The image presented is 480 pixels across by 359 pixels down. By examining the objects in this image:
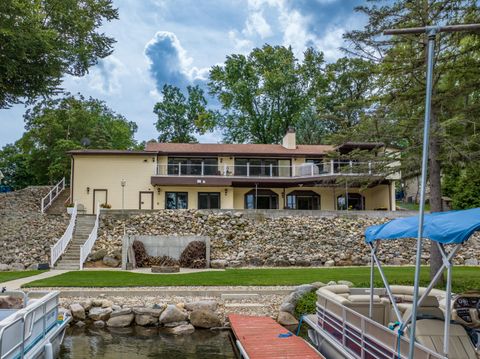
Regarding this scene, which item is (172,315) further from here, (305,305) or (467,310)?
(467,310)

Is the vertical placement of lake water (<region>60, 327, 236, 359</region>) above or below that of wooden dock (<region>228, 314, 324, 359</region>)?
below

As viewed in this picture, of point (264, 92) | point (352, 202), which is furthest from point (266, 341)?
point (264, 92)

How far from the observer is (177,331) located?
11.3 metres

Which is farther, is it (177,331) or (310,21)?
(310,21)

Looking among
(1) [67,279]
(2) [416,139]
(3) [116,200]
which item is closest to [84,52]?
(3) [116,200]

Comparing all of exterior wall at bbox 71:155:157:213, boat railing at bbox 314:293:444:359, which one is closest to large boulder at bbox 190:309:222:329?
boat railing at bbox 314:293:444:359

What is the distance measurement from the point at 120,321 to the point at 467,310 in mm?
8877

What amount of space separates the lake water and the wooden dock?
50 cm

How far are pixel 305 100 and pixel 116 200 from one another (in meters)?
25.7

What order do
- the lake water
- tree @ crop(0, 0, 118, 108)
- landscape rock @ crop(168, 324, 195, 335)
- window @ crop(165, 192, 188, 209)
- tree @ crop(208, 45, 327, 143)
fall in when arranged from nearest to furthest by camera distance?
1. the lake water
2. landscape rock @ crop(168, 324, 195, 335)
3. tree @ crop(0, 0, 118, 108)
4. window @ crop(165, 192, 188, 209)
5. tree @ crop(208, 45, 327, 143)

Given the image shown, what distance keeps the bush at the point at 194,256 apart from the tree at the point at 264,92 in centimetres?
2837

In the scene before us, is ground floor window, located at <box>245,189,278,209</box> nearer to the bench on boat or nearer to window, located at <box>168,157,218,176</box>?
window, located at <box>168,157,218,176</box>

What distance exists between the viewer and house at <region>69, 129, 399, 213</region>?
3347 centimetres

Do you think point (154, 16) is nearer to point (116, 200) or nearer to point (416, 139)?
point (416, 139)
